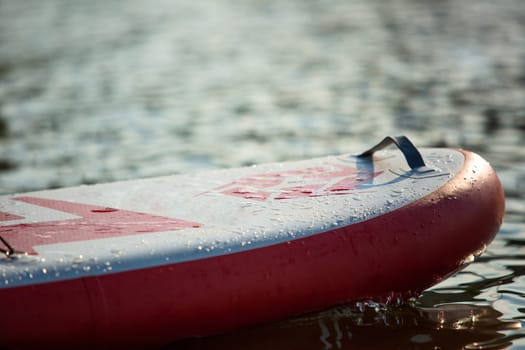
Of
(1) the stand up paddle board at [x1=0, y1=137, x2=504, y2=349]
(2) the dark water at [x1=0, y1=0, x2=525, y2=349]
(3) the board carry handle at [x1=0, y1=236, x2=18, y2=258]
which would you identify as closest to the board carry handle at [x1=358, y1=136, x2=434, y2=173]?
(1) the stand up paddle board at [x1=0, y1=137, x2=504, y2=349]

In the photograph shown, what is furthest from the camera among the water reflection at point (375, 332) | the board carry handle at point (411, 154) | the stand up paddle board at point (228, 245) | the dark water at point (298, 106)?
the board carry handle at point (411, 154)

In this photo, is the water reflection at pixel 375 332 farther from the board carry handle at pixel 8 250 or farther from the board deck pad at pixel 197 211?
the board carry handle at pixel 8 250

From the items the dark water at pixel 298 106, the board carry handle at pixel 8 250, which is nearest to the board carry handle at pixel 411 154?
the dark water at pixel 298 106

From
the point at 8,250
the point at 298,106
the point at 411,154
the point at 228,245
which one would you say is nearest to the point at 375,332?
the point at 228,245

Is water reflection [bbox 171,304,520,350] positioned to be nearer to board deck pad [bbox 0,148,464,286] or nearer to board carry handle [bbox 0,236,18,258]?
board deck pad [bbox 0,148,464,286]

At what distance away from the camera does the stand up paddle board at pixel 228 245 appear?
2.73 metres

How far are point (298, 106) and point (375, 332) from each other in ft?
16.0

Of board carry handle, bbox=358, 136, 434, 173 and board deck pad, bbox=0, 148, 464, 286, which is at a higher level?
board carry handle, bbox=358, 136, 434, 173

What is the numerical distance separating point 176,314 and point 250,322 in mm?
288

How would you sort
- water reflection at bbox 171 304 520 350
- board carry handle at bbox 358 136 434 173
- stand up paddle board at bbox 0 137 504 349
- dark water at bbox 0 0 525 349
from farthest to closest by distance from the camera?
1. board carry handle at bbox 358 136 434 173
2. dark water at bbox 0 0 525 349
3. water reflection at bbox 171 304 520 350
4. stand up paddle board at bbox 0 137 504 349

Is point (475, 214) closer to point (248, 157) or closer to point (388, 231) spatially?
point (388, 231)

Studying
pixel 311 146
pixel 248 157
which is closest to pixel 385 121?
pixel 311 146

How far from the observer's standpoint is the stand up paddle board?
8.96 feet

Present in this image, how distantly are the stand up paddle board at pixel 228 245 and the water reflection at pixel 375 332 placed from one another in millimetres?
116
